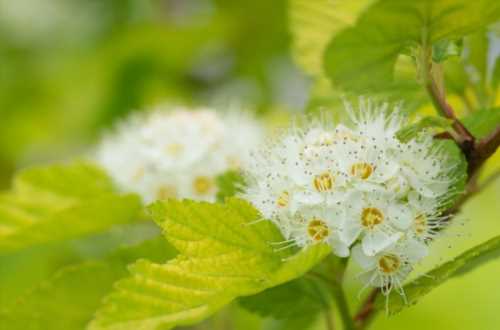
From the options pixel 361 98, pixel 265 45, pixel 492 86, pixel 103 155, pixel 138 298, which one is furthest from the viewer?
pixel 265 45

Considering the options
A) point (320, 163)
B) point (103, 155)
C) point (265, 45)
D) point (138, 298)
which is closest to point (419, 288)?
point (320, 163)

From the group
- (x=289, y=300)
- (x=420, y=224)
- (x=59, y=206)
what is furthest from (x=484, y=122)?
(x=59, y=206)

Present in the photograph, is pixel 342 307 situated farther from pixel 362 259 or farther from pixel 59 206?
pixel 59 206

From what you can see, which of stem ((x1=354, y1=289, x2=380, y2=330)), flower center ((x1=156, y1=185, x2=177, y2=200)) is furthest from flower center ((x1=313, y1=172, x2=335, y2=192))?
flower center ((x1=156, y1=185, x2=177, y2=200))

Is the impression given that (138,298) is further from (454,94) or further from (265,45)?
(265,45)

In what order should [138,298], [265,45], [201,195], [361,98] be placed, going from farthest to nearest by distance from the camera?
[265,45], [201,195], [361,98], [138,298]

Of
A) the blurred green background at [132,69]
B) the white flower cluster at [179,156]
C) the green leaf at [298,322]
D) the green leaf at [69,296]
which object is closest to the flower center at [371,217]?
the green leaf at [298,322]

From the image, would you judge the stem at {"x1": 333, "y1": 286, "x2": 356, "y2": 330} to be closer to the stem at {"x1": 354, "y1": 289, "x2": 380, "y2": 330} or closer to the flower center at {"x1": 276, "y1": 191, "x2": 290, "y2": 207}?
the stem at {"x1": 354, "y1": 289, "x2": 380, "y2": 330}
